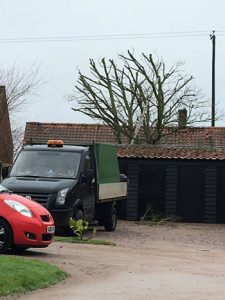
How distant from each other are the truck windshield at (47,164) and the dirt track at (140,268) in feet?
6.82

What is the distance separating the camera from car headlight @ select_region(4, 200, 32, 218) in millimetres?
11328

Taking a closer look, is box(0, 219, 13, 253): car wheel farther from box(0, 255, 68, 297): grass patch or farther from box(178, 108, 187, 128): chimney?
box(178, 108, 187, 128): chimney

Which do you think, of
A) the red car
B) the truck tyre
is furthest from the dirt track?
the truck tyre

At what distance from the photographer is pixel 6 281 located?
26.8 ft

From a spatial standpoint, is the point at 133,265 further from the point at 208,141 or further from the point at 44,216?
the point at 208,141

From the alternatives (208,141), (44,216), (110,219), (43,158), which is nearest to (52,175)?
(43,158)

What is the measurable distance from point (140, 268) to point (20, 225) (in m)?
2.27

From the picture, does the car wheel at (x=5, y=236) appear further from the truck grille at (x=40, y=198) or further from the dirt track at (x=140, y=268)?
the truck grille at (x=40, y=198)

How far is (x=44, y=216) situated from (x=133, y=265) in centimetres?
188

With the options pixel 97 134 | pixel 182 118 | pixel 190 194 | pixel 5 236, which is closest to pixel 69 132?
pixel 97 134

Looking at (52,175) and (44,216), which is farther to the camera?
(52,175)

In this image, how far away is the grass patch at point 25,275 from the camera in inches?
318

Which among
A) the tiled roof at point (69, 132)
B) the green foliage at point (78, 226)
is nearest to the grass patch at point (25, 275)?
the green foliage at point (78, 226)

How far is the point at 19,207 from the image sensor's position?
11.4 metres
